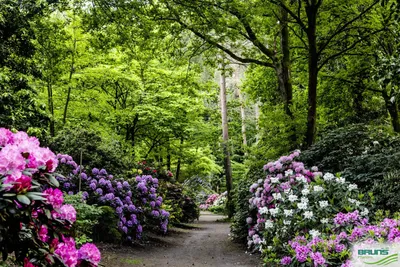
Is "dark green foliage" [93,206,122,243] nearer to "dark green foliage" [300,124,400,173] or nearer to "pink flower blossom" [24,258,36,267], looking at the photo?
"dark green foliage" [300,124,400,173]

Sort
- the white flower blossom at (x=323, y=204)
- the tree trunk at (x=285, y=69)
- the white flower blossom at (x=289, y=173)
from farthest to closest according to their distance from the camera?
the tree trunk at (x=285, y=69) < the white flower blossom at (x=289, y=173) < the white flower blossom at (x=323, y=204)

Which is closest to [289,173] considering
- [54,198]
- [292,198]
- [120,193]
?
[292,198]

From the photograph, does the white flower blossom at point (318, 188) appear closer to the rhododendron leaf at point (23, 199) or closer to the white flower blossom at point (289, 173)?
the white flower blossom at point (289, 173)

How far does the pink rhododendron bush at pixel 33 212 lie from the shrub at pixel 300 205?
3432 mm

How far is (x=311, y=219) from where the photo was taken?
5195 mm

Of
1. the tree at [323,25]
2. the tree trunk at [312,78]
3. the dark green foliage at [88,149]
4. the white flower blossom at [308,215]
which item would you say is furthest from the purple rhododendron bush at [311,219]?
the dark green foliage at [88,149]

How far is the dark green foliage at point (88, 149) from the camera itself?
347 inches

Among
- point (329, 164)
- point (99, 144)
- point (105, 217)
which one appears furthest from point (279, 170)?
point (99, 144)

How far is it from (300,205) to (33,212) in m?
4.17

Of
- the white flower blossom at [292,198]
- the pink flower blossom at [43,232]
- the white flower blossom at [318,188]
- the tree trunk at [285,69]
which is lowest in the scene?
the pink flower blossom at [43,232]

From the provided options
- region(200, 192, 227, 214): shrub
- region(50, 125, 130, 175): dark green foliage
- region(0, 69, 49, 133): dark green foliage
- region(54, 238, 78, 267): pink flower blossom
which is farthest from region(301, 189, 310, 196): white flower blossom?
region(200, 192, 227, 214): shrub

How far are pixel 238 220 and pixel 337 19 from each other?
19.5ft

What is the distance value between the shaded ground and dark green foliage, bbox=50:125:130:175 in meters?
2.12

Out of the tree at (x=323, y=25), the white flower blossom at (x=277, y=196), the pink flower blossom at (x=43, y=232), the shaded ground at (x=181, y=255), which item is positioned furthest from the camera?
the tree at (x=323, y=25)
